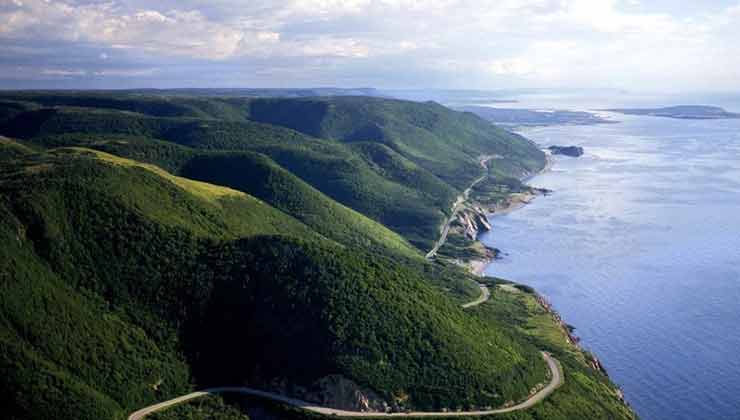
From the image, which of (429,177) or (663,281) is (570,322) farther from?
(429,177)

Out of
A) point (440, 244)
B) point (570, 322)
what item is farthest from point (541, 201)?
point (570, 322)

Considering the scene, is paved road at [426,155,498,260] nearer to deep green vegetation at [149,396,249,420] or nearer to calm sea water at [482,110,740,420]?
calm sea water at [482,110,740,420]

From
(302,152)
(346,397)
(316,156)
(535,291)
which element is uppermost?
(302,152)

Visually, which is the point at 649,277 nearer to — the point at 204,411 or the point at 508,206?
the point at 508,206

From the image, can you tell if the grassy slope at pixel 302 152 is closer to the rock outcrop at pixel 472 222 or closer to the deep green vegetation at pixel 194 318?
the rock outcrop at pixel 472 222

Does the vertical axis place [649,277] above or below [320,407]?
below

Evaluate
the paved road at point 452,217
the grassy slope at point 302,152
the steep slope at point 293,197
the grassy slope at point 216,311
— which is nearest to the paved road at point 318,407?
the grassy slope at point 216,311

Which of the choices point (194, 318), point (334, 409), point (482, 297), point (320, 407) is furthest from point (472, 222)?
point (320, 407)

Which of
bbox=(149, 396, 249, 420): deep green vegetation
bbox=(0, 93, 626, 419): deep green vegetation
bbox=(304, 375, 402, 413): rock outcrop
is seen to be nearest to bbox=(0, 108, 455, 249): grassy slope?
bbox=(0, 93, 626, 419): deep green vegetation
